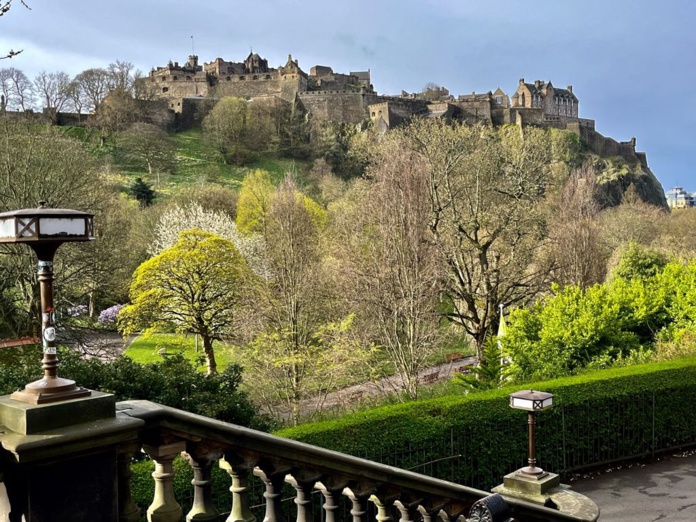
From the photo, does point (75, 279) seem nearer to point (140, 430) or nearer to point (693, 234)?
point (140, 430)

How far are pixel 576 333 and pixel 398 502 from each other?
13.1 metres

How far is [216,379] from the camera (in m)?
10.7

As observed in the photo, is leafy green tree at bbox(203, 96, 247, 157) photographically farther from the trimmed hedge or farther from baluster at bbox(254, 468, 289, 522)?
baluster at bbox(254, 468, 289, 522)

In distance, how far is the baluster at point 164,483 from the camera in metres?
2.67

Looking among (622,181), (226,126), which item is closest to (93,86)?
(226,126)

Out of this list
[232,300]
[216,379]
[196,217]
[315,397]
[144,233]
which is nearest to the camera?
[216,379]

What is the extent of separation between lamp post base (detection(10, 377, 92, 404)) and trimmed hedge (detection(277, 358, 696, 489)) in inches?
258

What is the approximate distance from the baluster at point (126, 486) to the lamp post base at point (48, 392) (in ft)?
1.13

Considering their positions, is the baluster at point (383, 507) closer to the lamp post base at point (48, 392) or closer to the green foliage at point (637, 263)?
the lamp post base at point (48, 392)

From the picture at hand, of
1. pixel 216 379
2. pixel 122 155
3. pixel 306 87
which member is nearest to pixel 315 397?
pixel 216 379

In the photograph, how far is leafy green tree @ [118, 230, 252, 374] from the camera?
23.4 m

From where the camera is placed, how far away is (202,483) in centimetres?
281

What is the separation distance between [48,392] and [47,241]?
59cm

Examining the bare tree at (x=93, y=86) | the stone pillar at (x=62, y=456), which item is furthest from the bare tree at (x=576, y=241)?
the bare tree at (x=93, y=86)
